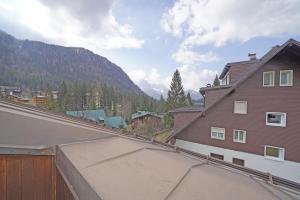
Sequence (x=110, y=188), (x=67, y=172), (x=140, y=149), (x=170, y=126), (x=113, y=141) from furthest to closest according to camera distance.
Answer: (x=170, y=126)
(x=113, y=141)
(x=140, y=149)
(x=67, y=172)
(x=110, y=188)

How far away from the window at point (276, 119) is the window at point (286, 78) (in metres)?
1.88

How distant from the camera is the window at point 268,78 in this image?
12.5m

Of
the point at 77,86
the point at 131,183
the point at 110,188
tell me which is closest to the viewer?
the point at 110,188

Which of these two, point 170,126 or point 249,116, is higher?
point 249,116

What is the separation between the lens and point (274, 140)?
12328 millimetres

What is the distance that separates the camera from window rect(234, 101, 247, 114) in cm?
1335

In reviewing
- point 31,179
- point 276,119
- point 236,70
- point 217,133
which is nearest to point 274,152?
point 276,119

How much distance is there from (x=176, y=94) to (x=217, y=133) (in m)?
27.4

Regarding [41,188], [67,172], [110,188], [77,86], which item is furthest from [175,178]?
[77,86]

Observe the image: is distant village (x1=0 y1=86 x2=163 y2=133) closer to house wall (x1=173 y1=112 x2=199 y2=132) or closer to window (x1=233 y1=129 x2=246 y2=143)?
house wall (x1=173 y1=112 x2=199 y2=132)

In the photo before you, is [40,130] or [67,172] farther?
[40,130]

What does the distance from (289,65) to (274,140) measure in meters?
4.71

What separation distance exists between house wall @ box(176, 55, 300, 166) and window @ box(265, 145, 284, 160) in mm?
230

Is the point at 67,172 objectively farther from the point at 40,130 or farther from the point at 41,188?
the point at 40,130
